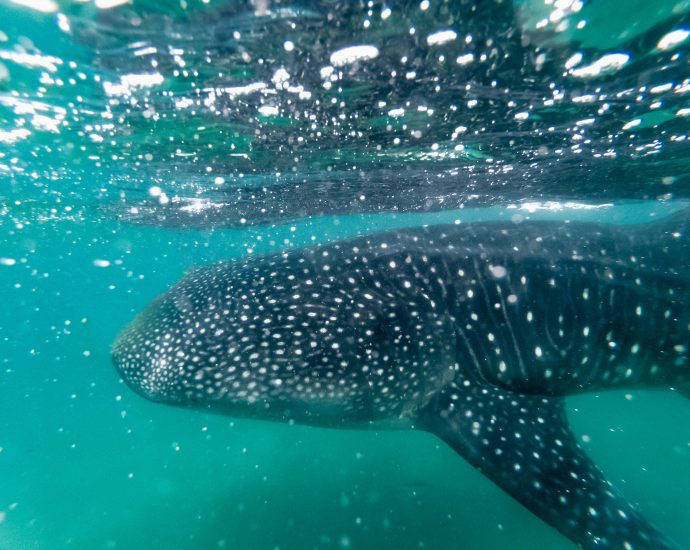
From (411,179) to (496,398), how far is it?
38.0 feet

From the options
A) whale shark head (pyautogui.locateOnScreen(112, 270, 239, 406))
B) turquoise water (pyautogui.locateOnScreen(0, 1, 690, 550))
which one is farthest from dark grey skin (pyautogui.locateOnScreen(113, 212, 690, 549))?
turquoise water (pyautogui.locateOnScreen(0, 1, 690, 550))

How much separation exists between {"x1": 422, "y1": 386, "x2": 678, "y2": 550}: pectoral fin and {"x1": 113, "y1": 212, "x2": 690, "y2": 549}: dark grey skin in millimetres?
18

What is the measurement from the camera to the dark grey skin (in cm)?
445

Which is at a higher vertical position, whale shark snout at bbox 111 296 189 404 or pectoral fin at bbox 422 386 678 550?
whale shark snout at bbox 111 296 189 404

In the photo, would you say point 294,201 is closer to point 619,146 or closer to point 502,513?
point 619,146

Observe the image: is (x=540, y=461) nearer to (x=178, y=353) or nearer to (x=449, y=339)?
(x=449, y=339)

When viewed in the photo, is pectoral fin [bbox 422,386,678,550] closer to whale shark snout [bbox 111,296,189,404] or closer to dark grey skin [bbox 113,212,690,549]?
dark grey skin [bbox 113,212,690,549]

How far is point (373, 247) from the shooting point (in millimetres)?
5840

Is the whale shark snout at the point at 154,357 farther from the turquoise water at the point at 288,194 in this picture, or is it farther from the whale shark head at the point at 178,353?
the turquoise water at the point at 288,194

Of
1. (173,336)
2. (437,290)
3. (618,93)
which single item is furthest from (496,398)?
(618,93)

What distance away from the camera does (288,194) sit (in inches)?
680

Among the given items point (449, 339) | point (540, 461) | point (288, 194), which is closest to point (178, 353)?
point (449, 339)

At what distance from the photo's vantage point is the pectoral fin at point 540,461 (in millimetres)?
3566

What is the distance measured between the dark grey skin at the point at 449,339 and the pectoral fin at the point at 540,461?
0.7 inches
